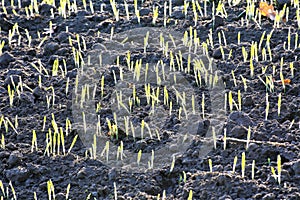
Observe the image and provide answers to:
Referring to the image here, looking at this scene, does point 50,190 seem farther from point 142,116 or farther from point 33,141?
point 142,116

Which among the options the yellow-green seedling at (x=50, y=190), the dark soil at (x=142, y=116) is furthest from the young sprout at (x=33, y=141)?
the yellow-green seedling at (x=50, y=190)

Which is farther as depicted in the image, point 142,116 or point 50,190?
point 142,116

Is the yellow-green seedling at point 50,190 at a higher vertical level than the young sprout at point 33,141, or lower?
lower

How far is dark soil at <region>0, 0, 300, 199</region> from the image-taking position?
2.82 metres

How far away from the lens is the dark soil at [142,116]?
2822mm

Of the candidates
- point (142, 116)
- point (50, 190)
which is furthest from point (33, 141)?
point (142, 116)

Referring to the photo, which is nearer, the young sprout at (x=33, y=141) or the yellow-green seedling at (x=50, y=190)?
the yellow-green seedling at (x=50, y=190)

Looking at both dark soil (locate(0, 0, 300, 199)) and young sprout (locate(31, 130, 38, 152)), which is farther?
young sprout (locate(31, 130, 38, 152))

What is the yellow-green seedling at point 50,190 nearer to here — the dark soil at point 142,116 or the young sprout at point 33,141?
the dark soil at point 142,116

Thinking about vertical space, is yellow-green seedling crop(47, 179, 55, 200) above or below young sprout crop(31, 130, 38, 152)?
below

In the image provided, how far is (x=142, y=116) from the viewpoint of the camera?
3.29 m

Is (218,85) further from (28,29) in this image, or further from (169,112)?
(28,29)

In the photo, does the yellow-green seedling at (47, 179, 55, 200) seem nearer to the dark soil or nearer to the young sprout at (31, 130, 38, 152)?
the dark soil

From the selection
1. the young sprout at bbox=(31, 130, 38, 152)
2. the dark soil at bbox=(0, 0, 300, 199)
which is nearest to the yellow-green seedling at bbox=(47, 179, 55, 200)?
the dark soil at bbox=(0, 0, 300, 199)
